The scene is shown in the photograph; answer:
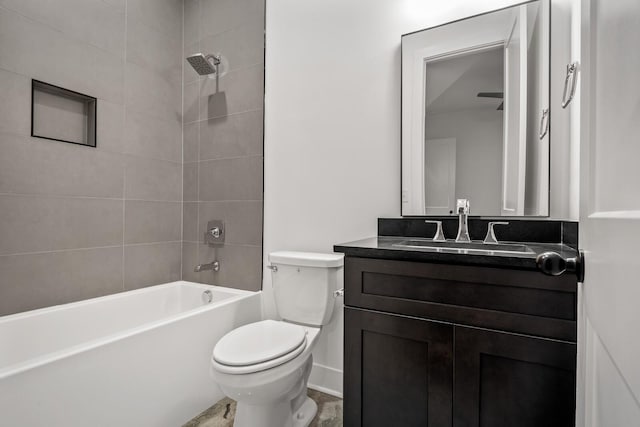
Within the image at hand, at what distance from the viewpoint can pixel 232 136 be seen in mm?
2271

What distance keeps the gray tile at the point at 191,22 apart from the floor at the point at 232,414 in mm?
2459

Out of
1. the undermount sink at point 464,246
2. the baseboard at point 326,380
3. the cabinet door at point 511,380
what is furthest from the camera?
the baseboard at point 326,380

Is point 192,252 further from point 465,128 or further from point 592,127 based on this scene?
point 592,127

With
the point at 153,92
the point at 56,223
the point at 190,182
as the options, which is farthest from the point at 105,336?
the point at 153,92

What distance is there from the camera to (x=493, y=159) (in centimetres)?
152

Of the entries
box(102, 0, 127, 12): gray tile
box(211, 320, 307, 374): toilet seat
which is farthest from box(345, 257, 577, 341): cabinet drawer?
box(102, 0, 127, 12): gray tile

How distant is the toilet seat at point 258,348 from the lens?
1256mm

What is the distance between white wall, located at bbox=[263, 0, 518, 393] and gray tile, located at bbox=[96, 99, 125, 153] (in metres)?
0.92

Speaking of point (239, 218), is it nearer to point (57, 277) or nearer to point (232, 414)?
point (57, 277)

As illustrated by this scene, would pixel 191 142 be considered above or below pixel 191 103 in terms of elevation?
below

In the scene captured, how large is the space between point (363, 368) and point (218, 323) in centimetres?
97

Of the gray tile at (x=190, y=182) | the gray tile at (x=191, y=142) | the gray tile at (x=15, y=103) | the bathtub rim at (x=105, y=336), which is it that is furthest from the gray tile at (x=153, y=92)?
the bathtub rim at (x=105, y=336)

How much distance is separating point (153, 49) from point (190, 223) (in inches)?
49.2

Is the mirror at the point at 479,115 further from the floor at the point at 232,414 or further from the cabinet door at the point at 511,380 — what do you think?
the floor at the point at 232,414
